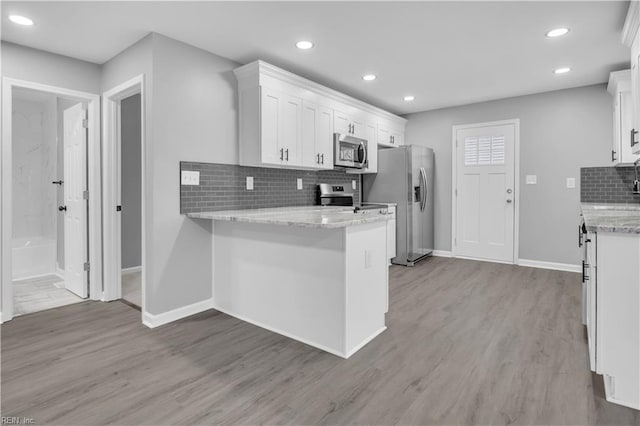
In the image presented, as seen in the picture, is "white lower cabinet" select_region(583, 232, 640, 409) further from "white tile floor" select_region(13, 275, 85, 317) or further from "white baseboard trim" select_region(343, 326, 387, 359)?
"white tile floor" select_region(13, 275, 85, 317)

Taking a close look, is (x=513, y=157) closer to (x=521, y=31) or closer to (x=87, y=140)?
(x=521, y=31)

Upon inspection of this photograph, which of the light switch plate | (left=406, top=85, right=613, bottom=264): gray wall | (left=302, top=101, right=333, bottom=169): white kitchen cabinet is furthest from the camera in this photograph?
(left=406, top=85, right=613, bottom=264): gray wall

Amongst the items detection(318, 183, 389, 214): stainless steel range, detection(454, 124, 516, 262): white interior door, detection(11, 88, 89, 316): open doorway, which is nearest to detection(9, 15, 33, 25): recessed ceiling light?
detection(11, 88, 89, 316): open doorway

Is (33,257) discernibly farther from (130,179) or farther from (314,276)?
(314,276)

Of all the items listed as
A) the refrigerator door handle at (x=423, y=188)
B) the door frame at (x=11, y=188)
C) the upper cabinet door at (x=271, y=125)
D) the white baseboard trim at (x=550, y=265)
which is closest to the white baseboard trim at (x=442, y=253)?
the refrigerator door handle at (x=423, y=188)

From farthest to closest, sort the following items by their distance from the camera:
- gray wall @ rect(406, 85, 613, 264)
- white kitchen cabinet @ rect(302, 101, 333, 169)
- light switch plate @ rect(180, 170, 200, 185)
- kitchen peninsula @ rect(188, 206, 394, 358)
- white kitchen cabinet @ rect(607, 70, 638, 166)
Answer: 1. gray wall @ rect(406, 85, 613, 264)
2. white kitchen cabinet @ rect(302, 101, 333, 169)
3. white kitchen cabinet @ rect(607, 70, 638, 166)
4. light switch plate @ rect(180, 170, 200, 185)
5. kitchen peninsula @ rect(188, 206, 394, 358)

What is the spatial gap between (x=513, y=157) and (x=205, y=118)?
4.15 meters

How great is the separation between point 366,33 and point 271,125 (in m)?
1.17

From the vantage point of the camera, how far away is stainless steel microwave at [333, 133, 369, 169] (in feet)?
14.0

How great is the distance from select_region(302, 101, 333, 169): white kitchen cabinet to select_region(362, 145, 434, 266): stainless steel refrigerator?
1315 millimetres

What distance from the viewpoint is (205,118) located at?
3.17m

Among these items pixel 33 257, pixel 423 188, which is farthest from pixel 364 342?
pixel 33 257

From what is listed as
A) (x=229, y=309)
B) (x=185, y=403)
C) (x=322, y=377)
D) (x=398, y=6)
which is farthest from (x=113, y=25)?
(x=322, y=377)

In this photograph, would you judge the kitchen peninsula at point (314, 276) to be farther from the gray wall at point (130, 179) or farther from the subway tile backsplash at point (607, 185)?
the subway tile backsplash at point (607, 185)
